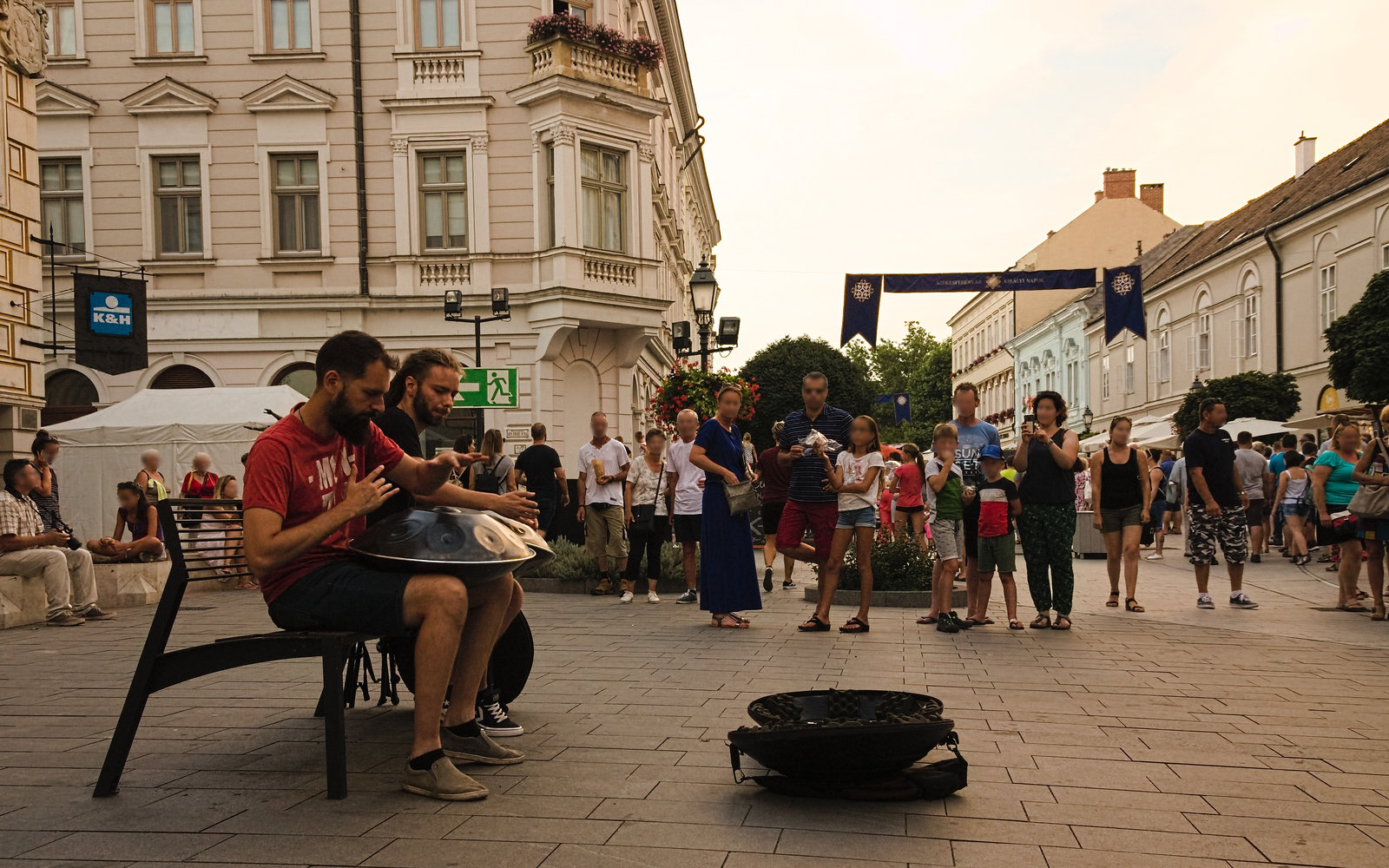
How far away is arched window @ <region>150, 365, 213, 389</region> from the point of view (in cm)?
2597

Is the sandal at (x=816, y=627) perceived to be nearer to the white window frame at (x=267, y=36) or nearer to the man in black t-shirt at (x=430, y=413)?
the man in black t-shirt at (x=430, y=413)

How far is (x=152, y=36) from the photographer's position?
26.1 m

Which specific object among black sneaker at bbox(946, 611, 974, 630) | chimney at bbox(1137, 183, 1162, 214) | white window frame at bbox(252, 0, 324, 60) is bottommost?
black sneaker at bbox(946, 611, 974, 630)

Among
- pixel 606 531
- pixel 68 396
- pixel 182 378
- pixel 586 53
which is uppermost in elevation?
pixel 586 53

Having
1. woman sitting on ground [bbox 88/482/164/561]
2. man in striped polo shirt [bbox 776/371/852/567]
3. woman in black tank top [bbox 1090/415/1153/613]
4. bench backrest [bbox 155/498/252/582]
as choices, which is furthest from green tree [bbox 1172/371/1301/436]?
bench backrest [bbox 155/498/252/582]

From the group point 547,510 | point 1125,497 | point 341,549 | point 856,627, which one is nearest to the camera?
point 341,549

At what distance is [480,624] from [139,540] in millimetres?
10153

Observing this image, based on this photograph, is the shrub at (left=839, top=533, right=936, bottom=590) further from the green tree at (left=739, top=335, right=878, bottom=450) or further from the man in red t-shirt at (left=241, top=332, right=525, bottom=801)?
the green tree at (left=739, top=335, right=878, bottom=450)

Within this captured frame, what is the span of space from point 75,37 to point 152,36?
1680 millimetres

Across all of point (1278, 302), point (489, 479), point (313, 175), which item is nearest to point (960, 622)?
point (489, 479)

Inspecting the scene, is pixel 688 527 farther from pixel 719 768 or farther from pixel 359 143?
pixel 359 143

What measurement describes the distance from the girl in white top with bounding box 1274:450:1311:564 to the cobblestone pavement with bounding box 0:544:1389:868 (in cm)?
1005

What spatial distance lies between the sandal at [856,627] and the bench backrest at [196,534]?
5.54 metres

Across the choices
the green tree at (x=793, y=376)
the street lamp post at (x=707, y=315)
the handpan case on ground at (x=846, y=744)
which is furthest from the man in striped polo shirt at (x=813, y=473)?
the green tree at (x=793, y=376)
